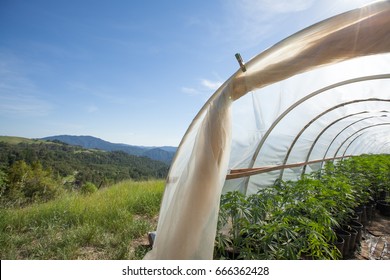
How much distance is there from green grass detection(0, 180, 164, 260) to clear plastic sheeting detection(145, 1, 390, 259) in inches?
51.3

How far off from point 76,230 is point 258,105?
3088 millimetres

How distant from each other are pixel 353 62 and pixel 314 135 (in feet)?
8.75

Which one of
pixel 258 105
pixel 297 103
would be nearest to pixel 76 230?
pixel 258 105

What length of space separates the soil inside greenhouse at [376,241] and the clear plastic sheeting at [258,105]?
73.5 inches

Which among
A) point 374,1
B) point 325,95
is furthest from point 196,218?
point 325,95

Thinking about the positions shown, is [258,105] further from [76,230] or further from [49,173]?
[49,173]

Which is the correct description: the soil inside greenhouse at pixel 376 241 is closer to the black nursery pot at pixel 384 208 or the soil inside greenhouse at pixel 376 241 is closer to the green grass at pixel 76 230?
the black nursery pot at pixel 384 208

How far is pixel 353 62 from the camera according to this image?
8.65 feet

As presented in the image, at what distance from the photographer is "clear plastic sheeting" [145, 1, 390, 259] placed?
168 cm

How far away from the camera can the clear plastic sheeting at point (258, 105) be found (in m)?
1.68

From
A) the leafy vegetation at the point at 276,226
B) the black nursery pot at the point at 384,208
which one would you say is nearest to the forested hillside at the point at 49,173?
the leafy vegetation at the point at 276,226

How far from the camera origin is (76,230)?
3.43 meters
